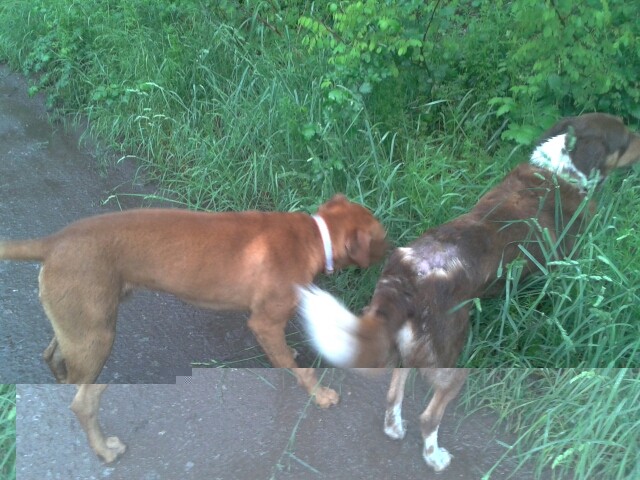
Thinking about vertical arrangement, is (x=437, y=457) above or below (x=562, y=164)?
below

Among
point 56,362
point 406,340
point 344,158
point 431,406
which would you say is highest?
point 406,340

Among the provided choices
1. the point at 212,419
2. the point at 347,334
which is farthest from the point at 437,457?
the point at 212,419

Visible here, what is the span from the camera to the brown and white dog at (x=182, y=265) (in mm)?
2924

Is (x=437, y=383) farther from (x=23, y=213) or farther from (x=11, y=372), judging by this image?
(x=23, y=213)

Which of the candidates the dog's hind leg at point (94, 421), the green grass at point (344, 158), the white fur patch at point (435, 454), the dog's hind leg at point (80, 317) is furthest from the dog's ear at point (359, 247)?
the dog's hind leg at point (94, 421)

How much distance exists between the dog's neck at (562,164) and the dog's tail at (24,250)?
2416mm

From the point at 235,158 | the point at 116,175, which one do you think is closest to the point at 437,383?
the point at 235,158

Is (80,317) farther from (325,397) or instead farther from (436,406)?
(436,406)

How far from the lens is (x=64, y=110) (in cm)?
623

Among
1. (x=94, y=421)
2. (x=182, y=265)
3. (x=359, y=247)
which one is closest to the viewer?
(x=94, y=421)

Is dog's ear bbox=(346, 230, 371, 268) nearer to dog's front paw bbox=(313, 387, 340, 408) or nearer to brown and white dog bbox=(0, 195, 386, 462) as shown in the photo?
brown and white dog bbox=(0, 195, 386, 462)

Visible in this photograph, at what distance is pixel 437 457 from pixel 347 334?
26.7 inches

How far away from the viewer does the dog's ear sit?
10.8ft

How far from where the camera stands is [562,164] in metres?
3.69
